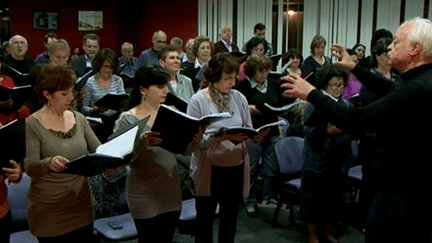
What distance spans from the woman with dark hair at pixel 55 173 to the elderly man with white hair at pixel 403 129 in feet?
3.60

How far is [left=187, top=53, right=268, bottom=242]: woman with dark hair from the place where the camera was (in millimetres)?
2996

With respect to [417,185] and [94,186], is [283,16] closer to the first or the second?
[94,186]

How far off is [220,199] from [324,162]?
91 cm

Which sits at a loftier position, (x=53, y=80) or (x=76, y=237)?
(x=53, y=80)

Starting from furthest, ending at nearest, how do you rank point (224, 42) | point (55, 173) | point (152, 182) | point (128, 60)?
point (128, 60) → point (224, 42) → point (152, 182) → point (55, 173)

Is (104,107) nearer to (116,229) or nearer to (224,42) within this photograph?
(116,229)

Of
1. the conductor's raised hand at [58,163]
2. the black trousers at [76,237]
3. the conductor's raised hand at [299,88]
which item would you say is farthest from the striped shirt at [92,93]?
the conductor's raised hand at [299,88]

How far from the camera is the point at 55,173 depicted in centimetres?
229

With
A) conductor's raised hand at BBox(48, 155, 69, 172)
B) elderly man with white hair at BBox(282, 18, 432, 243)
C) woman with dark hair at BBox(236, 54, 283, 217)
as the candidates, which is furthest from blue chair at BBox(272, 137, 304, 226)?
→ conductor's raised hand at BBox(48, 155, 69, 172)

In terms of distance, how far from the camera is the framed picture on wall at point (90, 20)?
33.3 feet

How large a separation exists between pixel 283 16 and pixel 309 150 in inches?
210

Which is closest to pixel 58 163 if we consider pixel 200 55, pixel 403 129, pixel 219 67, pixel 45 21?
pixel 219 67

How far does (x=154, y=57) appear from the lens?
23.9ft

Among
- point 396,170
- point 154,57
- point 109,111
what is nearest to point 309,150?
point 396,170
